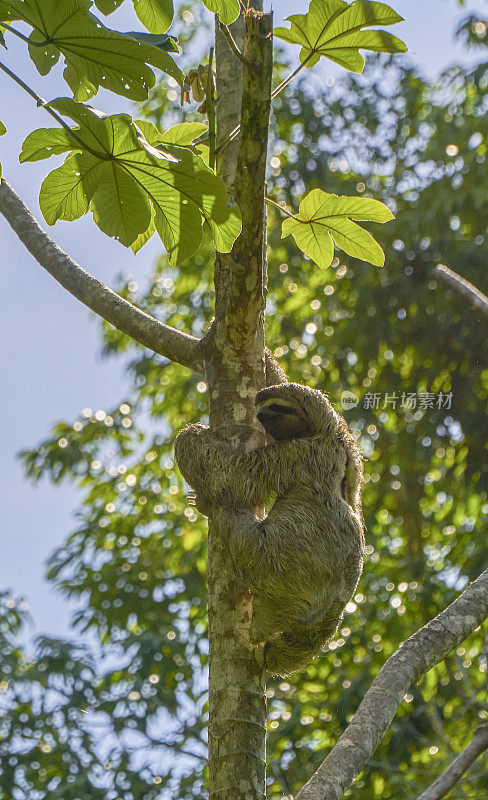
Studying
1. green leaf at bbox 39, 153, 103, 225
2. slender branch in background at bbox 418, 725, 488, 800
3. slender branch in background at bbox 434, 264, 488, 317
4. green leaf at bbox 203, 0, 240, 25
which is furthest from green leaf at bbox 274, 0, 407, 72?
slender branch in background at bbox 418, 725, 488, 800

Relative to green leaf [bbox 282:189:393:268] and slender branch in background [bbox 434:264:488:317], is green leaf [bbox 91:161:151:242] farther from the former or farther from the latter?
slender branch in background [bbox 434:264:488:317]

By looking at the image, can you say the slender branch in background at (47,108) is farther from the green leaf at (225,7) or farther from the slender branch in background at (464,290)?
the slender branch in background at (464,290)

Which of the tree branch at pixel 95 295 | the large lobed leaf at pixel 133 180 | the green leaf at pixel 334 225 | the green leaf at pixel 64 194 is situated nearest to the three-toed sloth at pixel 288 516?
the tree branch at pixel 95 295

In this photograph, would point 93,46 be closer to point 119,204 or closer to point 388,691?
point 119,204

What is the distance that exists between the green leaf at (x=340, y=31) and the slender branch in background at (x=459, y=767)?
7.30 feet

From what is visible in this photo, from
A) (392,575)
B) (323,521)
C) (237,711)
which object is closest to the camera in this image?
(237,711)

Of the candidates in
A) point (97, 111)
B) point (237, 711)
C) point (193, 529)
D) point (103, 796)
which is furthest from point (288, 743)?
point (97, 111)

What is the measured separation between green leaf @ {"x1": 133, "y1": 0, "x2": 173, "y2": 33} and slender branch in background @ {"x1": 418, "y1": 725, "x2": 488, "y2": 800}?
2.37 meters

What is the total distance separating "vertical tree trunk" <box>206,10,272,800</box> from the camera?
2332mm

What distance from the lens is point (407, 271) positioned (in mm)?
8711

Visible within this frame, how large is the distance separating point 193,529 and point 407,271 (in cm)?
352

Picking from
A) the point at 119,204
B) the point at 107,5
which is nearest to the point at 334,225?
→ the point at 119,204

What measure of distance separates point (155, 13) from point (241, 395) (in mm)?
1236

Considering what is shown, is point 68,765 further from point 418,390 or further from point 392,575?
point 418,390
